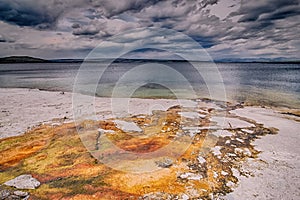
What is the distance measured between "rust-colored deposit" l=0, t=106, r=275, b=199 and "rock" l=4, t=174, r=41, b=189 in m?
0.17

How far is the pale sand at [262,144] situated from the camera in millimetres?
5338

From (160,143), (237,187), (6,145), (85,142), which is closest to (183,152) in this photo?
(160,143)

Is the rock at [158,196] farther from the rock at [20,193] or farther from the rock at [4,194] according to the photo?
the rock at [4,194]

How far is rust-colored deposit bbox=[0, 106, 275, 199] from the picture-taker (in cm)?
522

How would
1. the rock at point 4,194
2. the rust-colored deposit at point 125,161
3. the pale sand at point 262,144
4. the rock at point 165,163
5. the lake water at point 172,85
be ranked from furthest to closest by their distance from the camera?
the lake water at point 172,85 → the rock at point 165,163 → the pale sand at point 262,144 → the rust-colored deposit at point 125,161 → the rock at point 4,194

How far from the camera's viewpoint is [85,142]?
322 inches

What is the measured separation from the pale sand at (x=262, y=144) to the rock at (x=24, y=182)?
405 cm

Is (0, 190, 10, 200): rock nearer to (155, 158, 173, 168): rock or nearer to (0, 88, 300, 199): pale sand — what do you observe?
(155, 158, 173, 168): rock

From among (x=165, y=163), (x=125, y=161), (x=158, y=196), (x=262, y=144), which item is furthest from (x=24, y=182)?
(x=262, y=144)

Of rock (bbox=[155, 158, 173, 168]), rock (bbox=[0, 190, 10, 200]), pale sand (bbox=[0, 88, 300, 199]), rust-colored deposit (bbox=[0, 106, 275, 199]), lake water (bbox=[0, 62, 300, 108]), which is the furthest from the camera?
lake water (bbox=[0, 62, 300, 108])

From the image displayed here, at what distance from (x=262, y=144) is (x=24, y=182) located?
335 inches

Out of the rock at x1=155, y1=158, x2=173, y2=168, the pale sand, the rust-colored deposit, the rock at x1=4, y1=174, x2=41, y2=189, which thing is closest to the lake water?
the pale sand

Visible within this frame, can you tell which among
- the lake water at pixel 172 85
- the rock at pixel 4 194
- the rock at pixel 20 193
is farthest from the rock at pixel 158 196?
the lake water at pixel 172 85

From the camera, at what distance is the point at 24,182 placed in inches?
216
